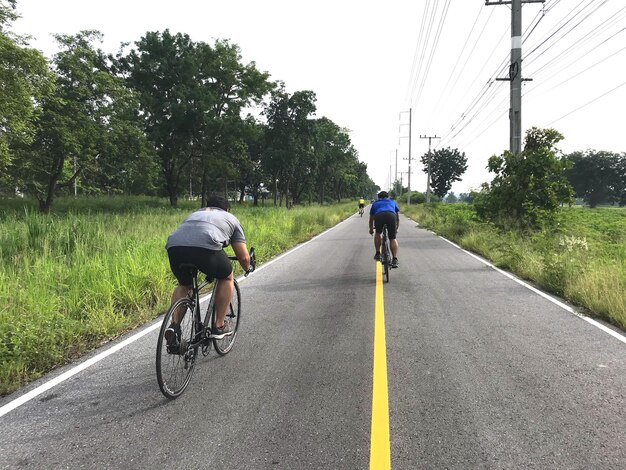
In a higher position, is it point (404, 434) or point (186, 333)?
point (186, 333)

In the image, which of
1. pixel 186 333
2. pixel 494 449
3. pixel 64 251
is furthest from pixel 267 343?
pixel 64 251

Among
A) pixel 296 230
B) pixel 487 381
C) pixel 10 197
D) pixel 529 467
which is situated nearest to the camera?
pixel 529 467

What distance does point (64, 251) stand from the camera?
329 inches

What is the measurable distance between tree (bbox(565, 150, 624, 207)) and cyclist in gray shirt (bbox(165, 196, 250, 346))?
387 feet

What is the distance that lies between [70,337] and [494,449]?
4.53 metres

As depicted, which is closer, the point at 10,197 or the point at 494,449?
the point at 494,449

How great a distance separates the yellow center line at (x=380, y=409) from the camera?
2.62 metres

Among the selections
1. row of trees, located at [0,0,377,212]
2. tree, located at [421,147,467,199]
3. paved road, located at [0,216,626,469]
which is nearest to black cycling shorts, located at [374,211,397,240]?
paved road, located at [0,216,626,469]

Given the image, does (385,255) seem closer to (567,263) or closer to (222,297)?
(567,263)

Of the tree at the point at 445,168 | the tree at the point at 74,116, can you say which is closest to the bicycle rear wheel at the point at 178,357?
the tree at the point at 74,116

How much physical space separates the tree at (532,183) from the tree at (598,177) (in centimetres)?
10231

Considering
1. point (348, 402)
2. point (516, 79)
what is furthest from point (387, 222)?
point (516, 79)

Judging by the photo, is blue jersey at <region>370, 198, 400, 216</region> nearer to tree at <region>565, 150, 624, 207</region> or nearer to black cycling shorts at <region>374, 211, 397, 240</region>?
black cycling shorts at <region>374, 211, 397, 240</region>

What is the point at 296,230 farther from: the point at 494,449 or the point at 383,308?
the point at 494,449
